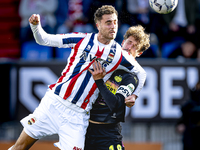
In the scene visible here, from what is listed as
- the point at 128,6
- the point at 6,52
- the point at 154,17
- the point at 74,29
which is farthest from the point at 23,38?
the point at 154,17

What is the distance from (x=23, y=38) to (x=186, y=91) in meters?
4.08

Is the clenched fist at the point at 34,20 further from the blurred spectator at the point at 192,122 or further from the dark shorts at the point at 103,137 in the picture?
the blurred spectator at the point at 192,122

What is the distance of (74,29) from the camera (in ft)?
29.1

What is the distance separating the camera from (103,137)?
4.70 metres

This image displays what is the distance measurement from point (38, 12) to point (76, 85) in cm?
493

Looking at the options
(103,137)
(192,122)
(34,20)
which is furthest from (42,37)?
(192,122)

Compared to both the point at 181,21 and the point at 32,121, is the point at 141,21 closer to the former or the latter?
the point at 181,21

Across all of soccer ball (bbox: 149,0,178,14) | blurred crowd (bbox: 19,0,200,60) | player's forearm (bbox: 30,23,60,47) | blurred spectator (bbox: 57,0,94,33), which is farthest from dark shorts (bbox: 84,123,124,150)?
blurred spectator (bbox: 57,0,94,33)

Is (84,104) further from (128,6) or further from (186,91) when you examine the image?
(128,6)

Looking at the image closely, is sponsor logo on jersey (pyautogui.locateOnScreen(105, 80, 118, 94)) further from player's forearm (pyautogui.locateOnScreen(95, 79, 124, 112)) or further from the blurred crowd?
the blurred crowd

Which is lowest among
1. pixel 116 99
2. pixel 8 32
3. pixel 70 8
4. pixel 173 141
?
pixel 173 141

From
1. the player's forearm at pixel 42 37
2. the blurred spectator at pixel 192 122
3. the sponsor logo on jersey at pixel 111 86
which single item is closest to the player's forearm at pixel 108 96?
the sponsor logo on jersey at pixel 111 86

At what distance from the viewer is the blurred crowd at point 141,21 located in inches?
342

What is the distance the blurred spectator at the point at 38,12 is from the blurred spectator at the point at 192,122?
3.70 metres
